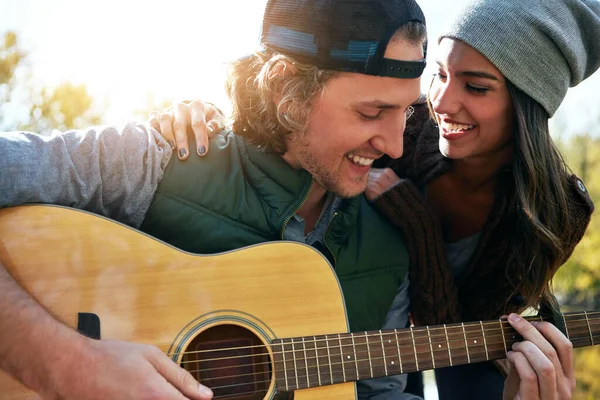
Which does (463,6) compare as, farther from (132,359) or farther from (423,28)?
(132,359)

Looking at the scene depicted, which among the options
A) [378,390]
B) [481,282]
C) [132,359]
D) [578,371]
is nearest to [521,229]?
[481,282]

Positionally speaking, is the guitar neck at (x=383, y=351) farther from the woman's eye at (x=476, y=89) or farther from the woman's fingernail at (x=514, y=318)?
the woman's eye at (x=476, y=89)

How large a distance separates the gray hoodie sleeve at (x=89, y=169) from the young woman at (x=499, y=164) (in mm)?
298

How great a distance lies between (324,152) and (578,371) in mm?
4408

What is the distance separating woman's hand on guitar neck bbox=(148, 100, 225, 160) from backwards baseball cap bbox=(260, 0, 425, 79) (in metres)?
0.34

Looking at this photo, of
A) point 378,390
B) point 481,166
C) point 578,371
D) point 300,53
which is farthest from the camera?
point 578,371

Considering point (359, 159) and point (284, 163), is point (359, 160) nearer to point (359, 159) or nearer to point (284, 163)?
point (359, 159)

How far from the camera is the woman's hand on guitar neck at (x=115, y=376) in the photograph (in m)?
1.35

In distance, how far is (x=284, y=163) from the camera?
1874mm

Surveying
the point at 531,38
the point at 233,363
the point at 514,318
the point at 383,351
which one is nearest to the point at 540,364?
the point at 514,318

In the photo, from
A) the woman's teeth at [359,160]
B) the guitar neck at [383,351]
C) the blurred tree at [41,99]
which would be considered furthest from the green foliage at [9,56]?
the guitar neck at [383,351]

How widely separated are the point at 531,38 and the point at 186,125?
1123 millimetres

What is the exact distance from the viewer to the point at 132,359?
54.6 inches

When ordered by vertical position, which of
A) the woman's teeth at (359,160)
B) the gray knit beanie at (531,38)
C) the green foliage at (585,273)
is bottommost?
the green foliage at (585,273)
